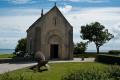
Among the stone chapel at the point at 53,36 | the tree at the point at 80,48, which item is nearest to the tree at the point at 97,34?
the tree at the point at 80,48

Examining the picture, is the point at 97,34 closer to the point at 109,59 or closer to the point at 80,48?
the point at 80,48

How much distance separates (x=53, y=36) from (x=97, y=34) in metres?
30.7

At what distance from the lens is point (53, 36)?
55938 millimetres

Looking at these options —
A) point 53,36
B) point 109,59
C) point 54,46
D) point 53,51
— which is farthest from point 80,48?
point 109,59

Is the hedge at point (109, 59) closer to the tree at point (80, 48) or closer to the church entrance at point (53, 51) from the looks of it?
the church entrance at point (53, 51)

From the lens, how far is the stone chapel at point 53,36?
181 ft

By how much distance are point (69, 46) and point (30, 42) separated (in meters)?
7.29

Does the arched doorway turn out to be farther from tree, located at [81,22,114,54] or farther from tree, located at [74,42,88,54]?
tree, located at [81,22,114,54]

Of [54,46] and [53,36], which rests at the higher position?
[53,36]

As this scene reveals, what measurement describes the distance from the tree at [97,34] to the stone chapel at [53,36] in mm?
28327

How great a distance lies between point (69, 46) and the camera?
56500 millimetres

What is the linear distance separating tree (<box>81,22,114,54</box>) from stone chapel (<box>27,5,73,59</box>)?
2833 cm

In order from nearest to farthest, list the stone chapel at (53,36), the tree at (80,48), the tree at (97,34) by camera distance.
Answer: the stone chapel at (53,36) → the tree at (80,48) → the tree at (97,34)

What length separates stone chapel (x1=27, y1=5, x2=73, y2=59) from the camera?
181 ft
